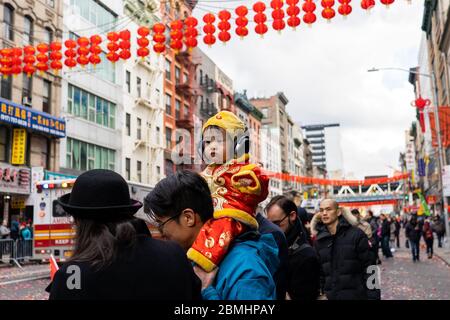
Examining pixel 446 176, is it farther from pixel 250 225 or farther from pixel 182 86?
pixel 182 86

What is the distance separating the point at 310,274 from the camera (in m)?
4.18

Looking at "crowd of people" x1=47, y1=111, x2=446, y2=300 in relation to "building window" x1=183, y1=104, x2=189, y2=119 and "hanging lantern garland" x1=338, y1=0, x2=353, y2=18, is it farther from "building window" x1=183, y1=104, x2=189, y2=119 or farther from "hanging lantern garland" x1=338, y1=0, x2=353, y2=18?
"building window" x1=183, y1=104, x2=189, y2=119

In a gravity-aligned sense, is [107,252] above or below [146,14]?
below

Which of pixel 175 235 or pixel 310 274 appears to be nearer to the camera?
pixel 175 235

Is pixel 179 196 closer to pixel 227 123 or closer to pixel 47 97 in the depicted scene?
pixel 227 123

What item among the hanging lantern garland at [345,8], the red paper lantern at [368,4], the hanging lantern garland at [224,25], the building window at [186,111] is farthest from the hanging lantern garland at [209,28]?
the building window at [186,111]

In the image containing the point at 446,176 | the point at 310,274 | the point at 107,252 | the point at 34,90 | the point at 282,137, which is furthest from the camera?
the point at 282,137

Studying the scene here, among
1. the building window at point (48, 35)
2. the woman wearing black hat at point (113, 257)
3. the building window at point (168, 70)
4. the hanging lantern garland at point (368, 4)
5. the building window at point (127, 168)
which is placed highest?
the building window at point (168, 70)

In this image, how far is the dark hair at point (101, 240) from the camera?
2066 millimetres

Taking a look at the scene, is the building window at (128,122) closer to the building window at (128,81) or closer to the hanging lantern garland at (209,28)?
the building window at (128,81)

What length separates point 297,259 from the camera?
4219 millimetres

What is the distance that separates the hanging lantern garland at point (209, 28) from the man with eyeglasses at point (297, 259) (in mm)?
10618
